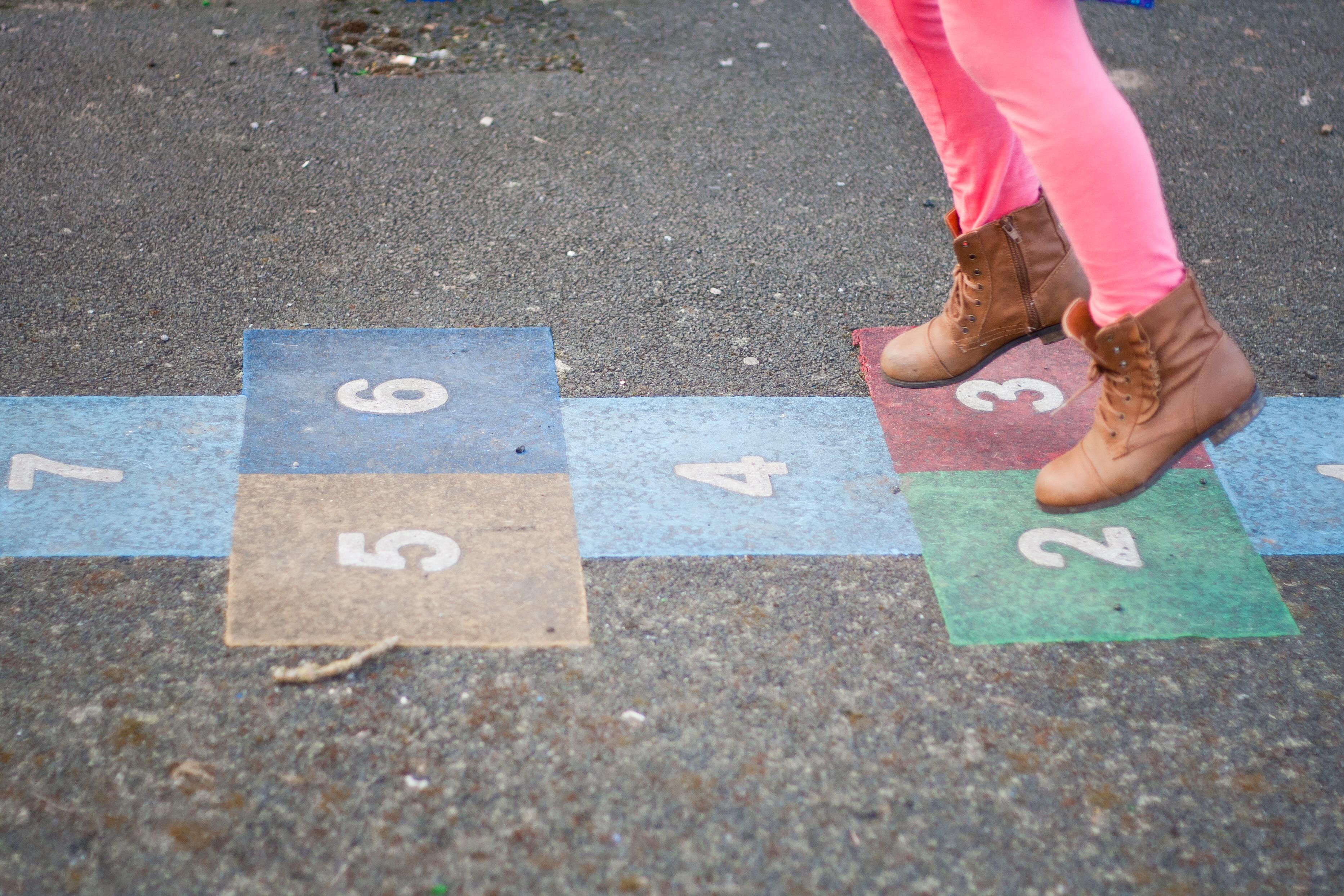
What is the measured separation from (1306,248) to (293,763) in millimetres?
3368

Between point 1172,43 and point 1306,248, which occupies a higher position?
point 1172,43

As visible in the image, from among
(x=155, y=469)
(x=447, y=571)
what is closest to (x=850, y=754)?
(x=447, y=571)

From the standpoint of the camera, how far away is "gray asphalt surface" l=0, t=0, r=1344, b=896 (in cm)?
178

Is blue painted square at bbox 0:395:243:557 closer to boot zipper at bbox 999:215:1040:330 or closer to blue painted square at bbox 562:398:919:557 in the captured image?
blue painted square at bbox 562:398:919:557

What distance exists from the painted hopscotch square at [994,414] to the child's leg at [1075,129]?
64 cm

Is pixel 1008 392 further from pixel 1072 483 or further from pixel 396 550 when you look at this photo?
pixel 396 550

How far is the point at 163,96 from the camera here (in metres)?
4.02

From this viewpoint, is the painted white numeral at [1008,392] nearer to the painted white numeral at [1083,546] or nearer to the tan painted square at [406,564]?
the painted white numeral at [1083,546]

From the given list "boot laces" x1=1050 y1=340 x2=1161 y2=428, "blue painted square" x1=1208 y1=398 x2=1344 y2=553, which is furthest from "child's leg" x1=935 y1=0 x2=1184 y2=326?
"blue painted square" x1=1208 y1=398 x2=1344 y2=553

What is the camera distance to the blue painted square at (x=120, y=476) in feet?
7.50

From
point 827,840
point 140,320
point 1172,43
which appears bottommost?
point 827,840

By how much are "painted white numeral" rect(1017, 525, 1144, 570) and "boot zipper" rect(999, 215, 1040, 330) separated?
0.48 m

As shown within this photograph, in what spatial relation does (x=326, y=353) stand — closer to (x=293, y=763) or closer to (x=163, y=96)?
(x=293, y=763)

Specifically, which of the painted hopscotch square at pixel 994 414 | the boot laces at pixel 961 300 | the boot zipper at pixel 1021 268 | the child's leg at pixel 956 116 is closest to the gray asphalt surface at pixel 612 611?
the painted hopscotch square at pixel 994 414
